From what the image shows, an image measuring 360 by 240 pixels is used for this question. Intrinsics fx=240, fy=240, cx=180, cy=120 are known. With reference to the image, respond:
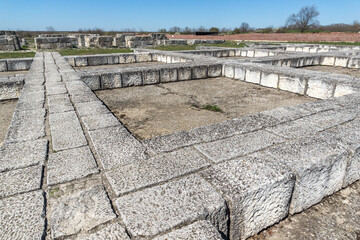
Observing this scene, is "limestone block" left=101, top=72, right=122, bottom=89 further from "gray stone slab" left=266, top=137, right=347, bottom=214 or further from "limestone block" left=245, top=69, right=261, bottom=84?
"gray stone slab" left=266, top=137, right=347, bottom=214

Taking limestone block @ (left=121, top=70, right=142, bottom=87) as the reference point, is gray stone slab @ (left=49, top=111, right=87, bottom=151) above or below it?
below

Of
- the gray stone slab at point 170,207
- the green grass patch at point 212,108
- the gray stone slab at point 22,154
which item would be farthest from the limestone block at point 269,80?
the gray stone slab at point 22,154

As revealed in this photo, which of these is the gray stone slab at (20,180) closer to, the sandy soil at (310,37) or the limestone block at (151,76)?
the limestone block at (151,76)

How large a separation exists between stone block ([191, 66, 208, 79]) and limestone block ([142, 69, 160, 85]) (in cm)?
98

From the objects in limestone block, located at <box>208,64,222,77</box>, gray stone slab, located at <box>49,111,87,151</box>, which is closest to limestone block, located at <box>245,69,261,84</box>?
limestone block, located at <box>208,64,222,77</box>

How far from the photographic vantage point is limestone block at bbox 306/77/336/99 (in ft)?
14.4

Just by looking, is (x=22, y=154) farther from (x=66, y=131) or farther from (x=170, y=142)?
(x=170, y=142)

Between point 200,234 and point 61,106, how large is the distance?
108 inches

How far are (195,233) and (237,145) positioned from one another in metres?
0.99

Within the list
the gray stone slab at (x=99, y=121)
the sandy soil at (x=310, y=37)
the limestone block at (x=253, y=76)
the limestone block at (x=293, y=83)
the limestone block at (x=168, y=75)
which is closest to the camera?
the gray stone slab at (x=99, y=121)

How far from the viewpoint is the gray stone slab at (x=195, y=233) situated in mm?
1205

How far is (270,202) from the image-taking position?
1.60m

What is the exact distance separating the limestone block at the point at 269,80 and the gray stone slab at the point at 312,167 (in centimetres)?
356

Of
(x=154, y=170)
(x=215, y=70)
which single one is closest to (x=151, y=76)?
(x=215, y=70)
